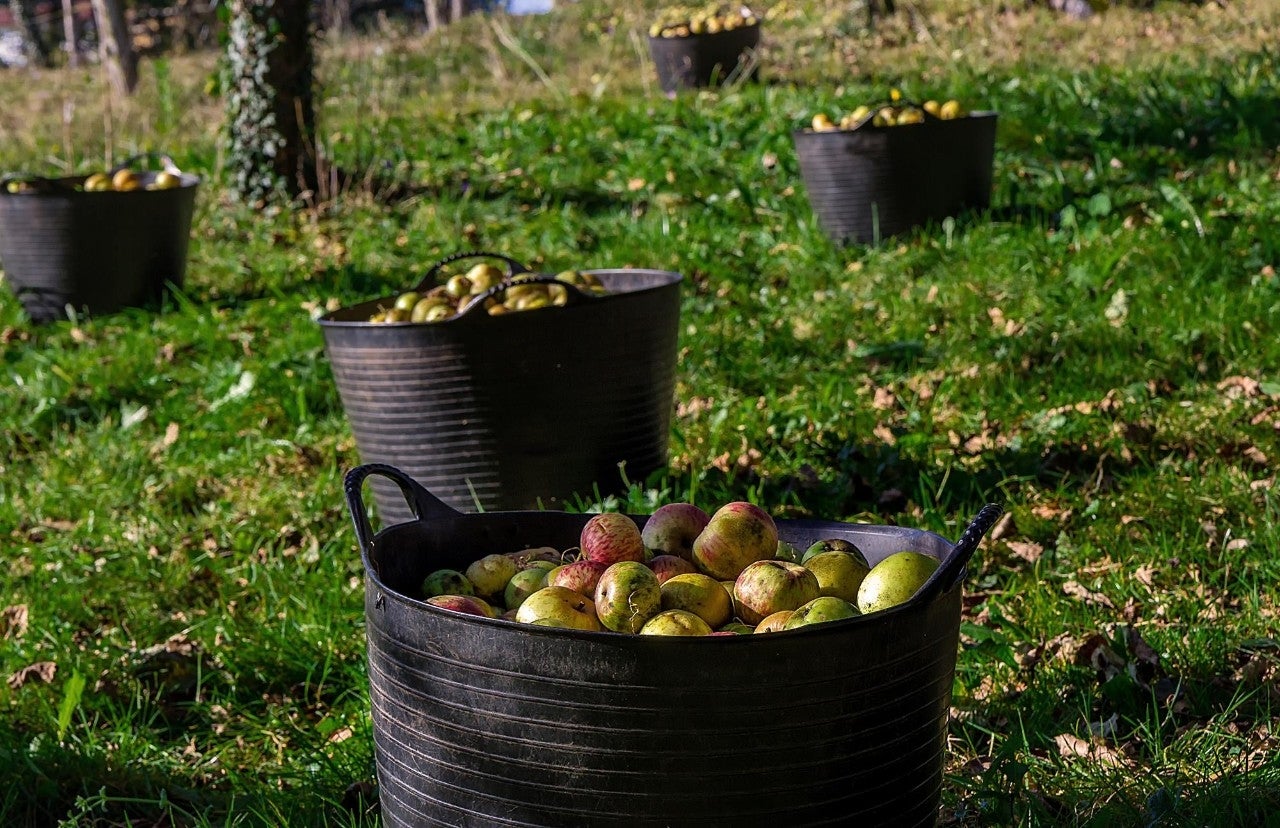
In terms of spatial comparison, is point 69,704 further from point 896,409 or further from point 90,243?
point 90,243

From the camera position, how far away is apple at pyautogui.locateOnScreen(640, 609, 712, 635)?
1731mm

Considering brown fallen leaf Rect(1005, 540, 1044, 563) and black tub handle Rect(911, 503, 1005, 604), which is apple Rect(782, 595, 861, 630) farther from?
brown fallen leaf Rect(1005, 540, 1044, 563)

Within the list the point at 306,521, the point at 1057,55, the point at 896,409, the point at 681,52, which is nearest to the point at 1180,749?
the point at 896,409

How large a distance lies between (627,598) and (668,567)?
19 centimetres

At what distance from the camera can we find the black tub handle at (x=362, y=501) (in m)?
→ 1.95

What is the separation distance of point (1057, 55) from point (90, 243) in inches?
276

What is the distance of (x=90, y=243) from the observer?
20.8 feet

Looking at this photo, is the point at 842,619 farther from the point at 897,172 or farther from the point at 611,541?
the point at 897,172

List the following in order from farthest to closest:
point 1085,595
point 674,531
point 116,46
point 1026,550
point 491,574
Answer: point 116,46 → point 1026,550 → point 1085,595 → point 674,531 → point 491,574

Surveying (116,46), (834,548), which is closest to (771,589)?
(834,548)

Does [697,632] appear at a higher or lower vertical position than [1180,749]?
higher

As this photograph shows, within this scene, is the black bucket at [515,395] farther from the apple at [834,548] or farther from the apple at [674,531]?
the apple at [834,548]

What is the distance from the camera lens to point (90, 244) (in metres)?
6.35

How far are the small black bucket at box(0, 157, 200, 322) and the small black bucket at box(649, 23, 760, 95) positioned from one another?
5.44 meters
